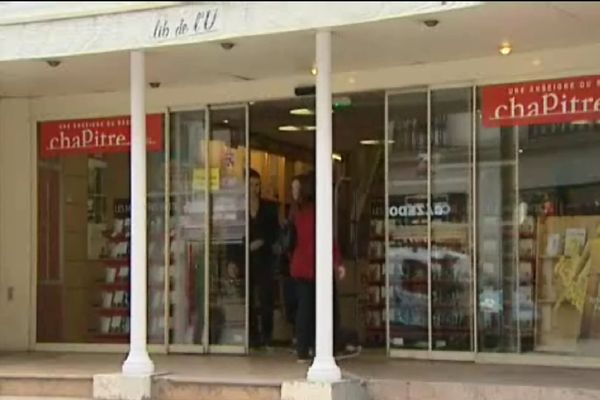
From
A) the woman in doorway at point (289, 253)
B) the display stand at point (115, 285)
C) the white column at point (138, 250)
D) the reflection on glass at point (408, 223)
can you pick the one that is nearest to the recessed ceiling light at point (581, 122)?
the reflection on glass at point (408, 223)

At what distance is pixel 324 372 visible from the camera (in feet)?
28.7

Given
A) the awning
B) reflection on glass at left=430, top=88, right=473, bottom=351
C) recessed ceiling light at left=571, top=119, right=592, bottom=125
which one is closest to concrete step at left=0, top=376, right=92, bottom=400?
the awning

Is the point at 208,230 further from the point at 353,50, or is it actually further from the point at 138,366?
the point at 353,50

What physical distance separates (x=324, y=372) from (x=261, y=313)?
3330mm

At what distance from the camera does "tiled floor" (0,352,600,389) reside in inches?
362

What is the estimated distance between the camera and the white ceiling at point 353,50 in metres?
8.73

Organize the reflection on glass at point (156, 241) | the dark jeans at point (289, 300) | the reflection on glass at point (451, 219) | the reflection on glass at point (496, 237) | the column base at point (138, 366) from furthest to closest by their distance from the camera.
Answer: the reflection on glass at point (156, 241)
the dark jeans at point (289, 300)
the reflection on glass at point (451, 219)
the reflection on glass at point (496, 237)
the column base at point (138, 366)

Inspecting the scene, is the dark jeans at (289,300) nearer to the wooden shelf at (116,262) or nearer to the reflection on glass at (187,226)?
the reflection on glass at (187,226)

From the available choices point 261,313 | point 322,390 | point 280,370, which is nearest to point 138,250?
point 280,370

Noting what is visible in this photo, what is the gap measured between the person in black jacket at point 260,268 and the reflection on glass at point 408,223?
1515 mm

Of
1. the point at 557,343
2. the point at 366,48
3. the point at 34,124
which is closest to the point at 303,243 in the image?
the point at 366,48

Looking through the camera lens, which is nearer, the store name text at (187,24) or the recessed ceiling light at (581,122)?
the store name text at (187,24)

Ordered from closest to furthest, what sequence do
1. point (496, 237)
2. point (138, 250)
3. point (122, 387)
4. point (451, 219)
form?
point (122, 387), point (138, 250), point (496, 237), point (451, 219)

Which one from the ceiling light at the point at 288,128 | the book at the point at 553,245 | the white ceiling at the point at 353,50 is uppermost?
the white ceiling at the point at 353,50
